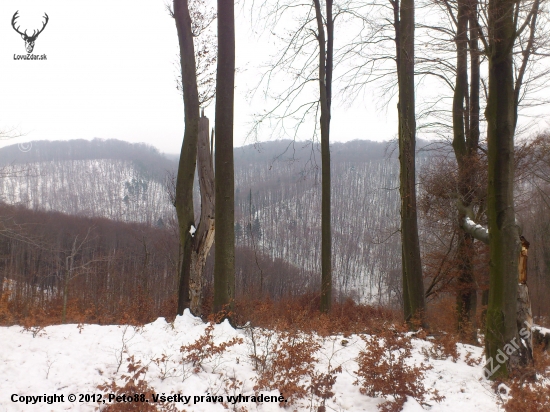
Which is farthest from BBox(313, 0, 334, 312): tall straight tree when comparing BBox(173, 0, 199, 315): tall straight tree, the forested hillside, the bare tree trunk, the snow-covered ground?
the forested hillside

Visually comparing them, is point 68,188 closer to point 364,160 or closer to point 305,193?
point 305,193

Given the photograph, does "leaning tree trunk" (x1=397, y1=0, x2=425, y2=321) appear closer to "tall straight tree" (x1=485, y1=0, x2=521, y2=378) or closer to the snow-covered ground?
the snow-covered ground

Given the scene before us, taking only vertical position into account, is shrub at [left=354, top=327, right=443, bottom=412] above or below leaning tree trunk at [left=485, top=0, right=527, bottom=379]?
below

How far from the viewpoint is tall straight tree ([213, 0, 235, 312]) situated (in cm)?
630

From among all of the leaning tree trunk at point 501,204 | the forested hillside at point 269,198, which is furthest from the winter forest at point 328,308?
the forested hillside at point 269,198

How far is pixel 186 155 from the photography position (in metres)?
7.68

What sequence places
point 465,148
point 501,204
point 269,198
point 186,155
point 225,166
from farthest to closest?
point 269,198 < point 465,148 < point 186,155 < point 225,166 < point 501,204

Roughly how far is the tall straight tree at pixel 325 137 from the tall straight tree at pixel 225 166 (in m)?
4.04

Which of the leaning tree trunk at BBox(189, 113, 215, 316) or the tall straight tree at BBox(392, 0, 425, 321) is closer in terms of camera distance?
the leaning tree trunk at BBox(189, 113, 215, 316)

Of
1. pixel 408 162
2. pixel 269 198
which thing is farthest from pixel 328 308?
pixel 269 198

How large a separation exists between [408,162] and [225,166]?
435 cm

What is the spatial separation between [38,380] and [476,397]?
4.65m

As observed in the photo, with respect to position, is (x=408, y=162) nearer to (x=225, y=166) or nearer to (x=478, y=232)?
(x=478, y=232)

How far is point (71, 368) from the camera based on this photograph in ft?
12.8
